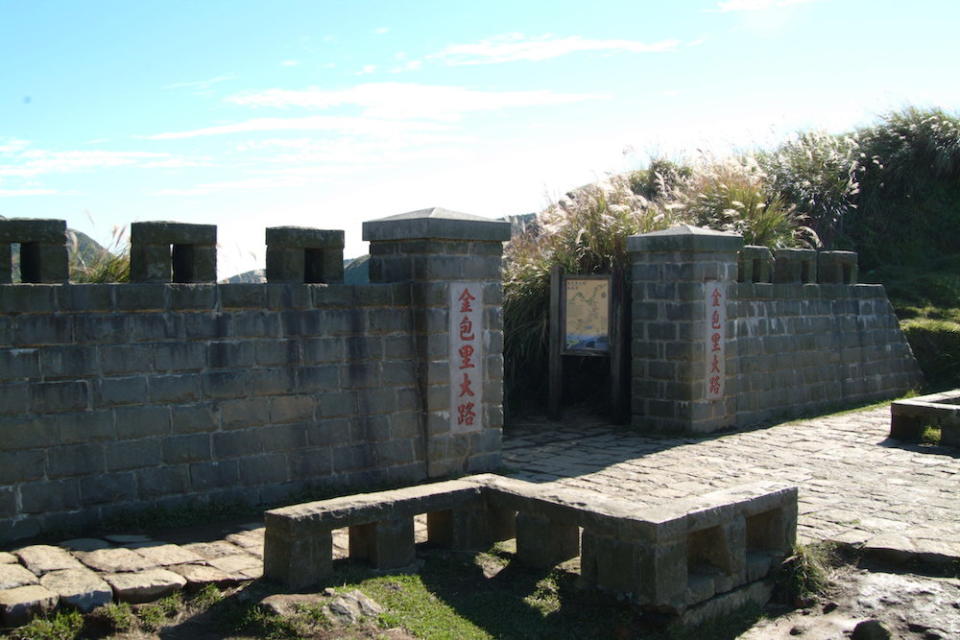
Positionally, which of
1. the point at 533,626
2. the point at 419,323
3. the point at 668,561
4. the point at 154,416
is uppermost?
the point at 419,323

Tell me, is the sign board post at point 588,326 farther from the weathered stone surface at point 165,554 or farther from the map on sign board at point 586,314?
the weathered stone surface at point 165,554

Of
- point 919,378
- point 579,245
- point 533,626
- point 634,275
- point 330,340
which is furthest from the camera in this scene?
point 919,378

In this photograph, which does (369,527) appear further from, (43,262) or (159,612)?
(43,262)

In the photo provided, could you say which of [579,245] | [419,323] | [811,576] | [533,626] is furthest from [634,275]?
[533,626]

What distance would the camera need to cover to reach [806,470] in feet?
29.0

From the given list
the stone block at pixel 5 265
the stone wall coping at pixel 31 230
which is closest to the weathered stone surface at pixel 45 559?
the stone block at pixel 5 265

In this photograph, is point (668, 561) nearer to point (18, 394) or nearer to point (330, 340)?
point (330, 340)

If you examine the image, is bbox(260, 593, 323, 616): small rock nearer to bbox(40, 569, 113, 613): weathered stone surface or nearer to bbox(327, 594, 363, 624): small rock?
bbox(327, 594, 363, 624): small rock

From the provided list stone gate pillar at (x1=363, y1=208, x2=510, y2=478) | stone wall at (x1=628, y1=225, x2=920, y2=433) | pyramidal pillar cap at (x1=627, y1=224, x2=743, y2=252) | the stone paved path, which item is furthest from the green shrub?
stone gate pillar at (x1=363, y1=208, x2=510, y2=478)

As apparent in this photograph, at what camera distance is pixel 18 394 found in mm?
6035

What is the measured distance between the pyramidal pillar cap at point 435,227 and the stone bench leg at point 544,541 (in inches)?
113

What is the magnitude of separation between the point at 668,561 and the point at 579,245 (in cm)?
745

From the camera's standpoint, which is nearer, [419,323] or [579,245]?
[419,323]

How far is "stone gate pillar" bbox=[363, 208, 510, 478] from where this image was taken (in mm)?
Answer: 8016
